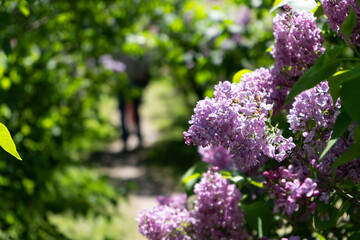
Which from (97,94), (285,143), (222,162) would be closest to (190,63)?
(97,94)

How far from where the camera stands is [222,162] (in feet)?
5.95

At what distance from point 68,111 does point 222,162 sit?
285 centimetres

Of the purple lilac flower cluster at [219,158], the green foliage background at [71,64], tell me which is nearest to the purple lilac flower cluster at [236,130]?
the purple lilac flower cluster at [219,158]

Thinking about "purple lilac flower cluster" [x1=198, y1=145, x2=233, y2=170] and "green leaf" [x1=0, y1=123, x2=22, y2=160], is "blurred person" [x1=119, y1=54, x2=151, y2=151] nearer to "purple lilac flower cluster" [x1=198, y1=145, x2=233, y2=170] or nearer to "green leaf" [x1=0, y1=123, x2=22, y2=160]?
"purple lilac flower cluster" [x1=198, y1=145, x2=233, y2=170]

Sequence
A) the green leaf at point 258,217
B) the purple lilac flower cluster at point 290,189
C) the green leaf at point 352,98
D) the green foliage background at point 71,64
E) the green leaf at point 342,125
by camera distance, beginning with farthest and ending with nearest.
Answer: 1. the green foliage background at point 71,64
2. the green leaf at point 258,217
3. the purple lilac flower cluster at point 290,189
4. the green leaf at point 342,125
5. the green leaf at point 352,98

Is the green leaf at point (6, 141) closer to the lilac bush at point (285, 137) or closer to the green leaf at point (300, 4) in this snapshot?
the lilac bush at point (285, 137)

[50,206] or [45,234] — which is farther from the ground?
[50,206]

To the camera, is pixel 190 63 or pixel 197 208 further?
pixel 190 63

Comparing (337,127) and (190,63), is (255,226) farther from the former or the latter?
(190,63)

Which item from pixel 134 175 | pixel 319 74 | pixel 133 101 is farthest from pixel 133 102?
pixel 319 74

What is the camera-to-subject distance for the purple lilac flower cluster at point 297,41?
1.25 m

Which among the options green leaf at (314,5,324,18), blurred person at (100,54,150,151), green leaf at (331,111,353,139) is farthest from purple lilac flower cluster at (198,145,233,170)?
blurred person at (100,54,150,151)

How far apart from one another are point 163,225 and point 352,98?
0.86 meters

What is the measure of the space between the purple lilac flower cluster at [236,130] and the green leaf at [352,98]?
1.03ft
